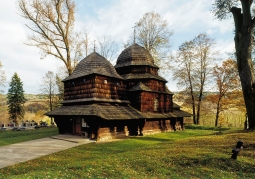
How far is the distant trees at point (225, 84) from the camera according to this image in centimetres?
2870

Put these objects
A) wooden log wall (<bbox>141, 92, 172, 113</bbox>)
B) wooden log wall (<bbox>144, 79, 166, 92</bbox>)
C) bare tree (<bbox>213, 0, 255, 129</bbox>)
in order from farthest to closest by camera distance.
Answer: wooden log wall (<bbox>144, 79, 166, 92</bbox>), wooden log wall (<bbox>141, 92, 172, 113</bbox>), bare tree (<bbox>213, 0, 255, 129</bbox>)

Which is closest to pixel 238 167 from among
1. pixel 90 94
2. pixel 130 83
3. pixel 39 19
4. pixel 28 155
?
pixel 28 155

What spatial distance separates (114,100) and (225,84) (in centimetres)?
2062

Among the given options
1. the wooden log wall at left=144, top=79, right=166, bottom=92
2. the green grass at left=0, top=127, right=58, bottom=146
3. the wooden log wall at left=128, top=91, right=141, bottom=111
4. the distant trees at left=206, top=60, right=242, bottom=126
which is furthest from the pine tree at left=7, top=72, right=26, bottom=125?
the distant trees at left=206, top=60, right=242, bottom=126

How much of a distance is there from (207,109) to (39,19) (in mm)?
30395

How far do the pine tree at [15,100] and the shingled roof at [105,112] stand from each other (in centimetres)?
2622

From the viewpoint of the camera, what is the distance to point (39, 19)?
23.3 metres

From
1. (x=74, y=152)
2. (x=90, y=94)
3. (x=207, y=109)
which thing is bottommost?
(x=74, y=152)

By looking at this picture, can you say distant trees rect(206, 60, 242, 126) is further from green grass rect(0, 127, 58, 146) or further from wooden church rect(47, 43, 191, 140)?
green grass rect(0, 127, 58, 146)

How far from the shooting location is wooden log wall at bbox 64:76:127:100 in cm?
1739

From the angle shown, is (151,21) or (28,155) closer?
(28,155)

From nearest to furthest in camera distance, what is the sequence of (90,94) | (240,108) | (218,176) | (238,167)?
(218,176)
(238,167)
(90,94)
(240,108)

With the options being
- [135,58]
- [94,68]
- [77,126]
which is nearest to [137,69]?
[135,58]

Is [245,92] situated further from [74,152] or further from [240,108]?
[240,108]
